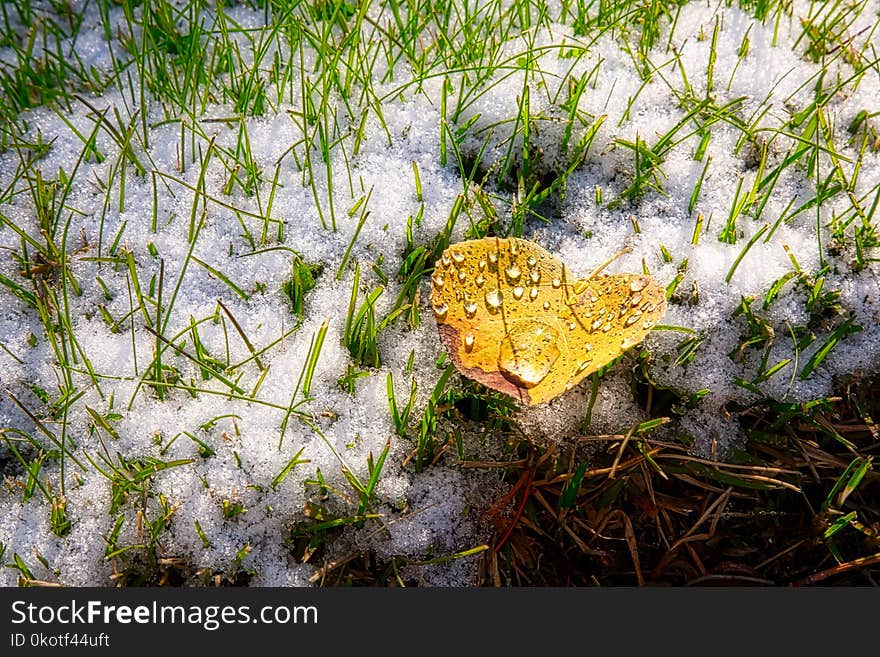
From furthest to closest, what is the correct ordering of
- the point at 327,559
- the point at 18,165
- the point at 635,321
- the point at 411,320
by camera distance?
the point at 18,165
the point at 411,320
the point at 327,559
the point at 635,321

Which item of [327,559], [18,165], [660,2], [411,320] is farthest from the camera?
[660,2]

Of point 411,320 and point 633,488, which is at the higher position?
point 411,320

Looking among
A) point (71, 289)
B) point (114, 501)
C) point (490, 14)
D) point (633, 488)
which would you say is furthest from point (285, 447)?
point (490, 14)

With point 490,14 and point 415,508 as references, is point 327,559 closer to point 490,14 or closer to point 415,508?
point 415,508

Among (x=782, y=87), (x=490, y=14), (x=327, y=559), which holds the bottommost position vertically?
(x=327, y=559)

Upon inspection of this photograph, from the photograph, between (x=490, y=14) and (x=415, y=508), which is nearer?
(x=415, y=508)

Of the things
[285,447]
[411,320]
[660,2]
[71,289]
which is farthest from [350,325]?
[660,2]

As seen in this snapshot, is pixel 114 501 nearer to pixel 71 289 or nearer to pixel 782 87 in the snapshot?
pixel 71 289
